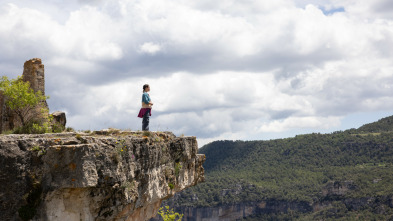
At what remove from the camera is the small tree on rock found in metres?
15.9

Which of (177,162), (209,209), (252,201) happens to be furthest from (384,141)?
(177,162)

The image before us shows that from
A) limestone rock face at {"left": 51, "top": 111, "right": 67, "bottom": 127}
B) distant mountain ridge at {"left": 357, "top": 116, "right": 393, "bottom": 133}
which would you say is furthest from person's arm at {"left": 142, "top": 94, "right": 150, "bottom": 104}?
distant mountain ridge at {"left": 357, "top": 116, "right": 393, "bottom": 133}

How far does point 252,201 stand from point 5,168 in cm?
16640

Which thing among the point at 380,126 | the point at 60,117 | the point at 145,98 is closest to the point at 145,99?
the point at 145,98

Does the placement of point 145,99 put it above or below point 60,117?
above

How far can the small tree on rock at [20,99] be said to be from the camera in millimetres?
15883

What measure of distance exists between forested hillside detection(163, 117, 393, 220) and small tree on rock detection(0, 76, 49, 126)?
12503 centimetres

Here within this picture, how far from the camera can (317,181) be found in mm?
169375

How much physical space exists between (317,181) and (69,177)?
167 meters

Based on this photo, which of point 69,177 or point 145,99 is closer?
point 69,177

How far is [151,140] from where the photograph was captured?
13.9 m

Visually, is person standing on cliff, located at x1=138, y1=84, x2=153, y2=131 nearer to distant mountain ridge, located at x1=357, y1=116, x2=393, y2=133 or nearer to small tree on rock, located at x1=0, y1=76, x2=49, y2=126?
small tree on rock, located at x1=0, y1=76, x2=49, y2=126

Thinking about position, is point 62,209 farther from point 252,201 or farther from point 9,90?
point 252,201

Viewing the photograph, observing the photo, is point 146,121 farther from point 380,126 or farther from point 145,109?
point 380,126
